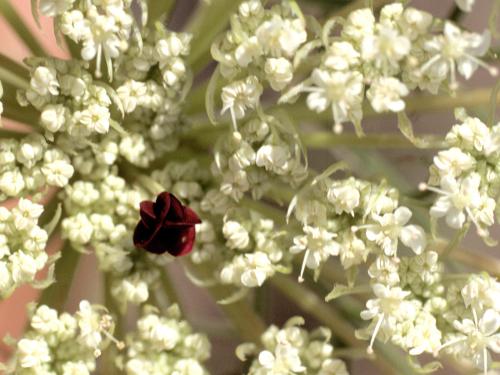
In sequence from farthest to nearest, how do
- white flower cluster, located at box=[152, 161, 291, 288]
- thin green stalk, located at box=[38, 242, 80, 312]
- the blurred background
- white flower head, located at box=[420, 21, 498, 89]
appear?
1. the blurred background
2. thin green stalk, located at box=[38, 242, 80, 312]
3. white flower cluster, located at box=[152, 161, 291, 288]
4. white flower head, located at box=[420, 21, 498, 89]

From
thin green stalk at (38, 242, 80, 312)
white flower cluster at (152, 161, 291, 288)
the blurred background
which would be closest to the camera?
white flower cluster at (152, 161, 291, 288)

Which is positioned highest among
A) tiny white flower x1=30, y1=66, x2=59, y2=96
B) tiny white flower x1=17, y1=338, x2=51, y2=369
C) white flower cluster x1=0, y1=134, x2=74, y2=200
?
tiny white flower x1=30, y1=66, x2=59, y2=96

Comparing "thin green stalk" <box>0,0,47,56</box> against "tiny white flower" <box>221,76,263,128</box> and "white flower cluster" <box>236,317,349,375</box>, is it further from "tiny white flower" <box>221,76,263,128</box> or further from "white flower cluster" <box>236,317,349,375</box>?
"white flower cluster" <box>236,317,349,375</box>

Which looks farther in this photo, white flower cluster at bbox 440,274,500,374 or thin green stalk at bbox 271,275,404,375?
thin green stalk at bbox 271,275,404,375

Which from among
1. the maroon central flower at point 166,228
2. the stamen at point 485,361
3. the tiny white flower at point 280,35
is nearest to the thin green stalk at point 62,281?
the maroon central flower at point 166,228

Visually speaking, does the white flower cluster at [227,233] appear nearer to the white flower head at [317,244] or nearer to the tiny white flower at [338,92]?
the white flower head at [317,244]

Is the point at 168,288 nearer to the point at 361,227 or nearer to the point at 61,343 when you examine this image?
the point at 61,343

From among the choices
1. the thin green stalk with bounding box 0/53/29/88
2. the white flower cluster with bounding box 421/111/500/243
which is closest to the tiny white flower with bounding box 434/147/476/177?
the white flower cluster with bounding box 421/111/500/243

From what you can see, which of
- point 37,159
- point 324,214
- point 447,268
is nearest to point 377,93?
point 324,214

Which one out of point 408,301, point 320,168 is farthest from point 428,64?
point 320,168
